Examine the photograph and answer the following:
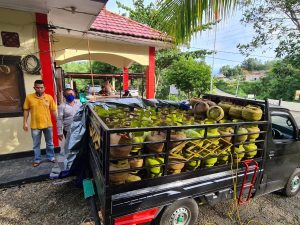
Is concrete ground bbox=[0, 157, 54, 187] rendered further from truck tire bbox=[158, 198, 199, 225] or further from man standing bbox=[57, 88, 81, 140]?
truck tire bbox=[158, 198, 199, 225]

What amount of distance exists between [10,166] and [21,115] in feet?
3.69

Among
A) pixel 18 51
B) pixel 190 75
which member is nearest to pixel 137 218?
pixel 18 51

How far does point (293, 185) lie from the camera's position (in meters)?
3.58

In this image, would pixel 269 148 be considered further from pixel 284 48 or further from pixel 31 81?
pixel 284 48

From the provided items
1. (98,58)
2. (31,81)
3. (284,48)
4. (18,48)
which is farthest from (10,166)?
Answer: (284,48)

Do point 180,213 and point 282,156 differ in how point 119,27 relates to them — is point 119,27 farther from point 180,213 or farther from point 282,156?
point 180,213

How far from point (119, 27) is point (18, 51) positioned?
3315mm

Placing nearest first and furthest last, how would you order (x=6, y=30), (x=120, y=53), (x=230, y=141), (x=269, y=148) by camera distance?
(x=230, y=141)
(x=269, y=148)
(x=6, y=30)
(x=120, y=53)

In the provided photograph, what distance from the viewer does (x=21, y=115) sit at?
4.43 metres

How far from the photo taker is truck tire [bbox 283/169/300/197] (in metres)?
3.46

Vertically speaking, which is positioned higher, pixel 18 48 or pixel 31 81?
pixel 18 48

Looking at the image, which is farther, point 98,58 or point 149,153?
point 98,58

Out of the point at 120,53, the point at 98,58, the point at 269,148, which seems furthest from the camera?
the point at 98,58

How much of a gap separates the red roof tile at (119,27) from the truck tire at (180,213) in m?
4.80
